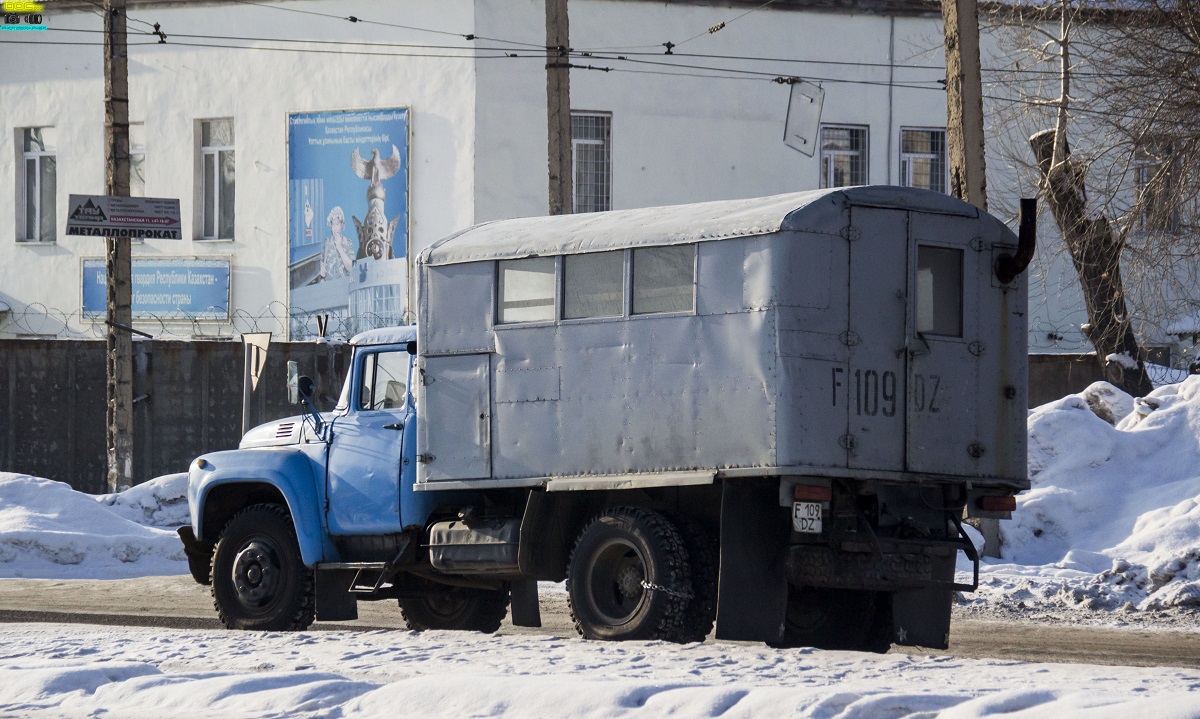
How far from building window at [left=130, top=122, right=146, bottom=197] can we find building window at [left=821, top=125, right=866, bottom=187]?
1294cm

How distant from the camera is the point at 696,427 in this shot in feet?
34.5

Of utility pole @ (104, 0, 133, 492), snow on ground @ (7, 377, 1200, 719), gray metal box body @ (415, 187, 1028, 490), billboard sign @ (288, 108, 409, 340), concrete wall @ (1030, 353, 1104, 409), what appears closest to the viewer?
snow on ground @ (7, 377, 1200, 719)

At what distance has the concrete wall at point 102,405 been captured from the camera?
83.7 ft

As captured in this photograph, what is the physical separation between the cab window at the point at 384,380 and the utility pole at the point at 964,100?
6894 millimetres

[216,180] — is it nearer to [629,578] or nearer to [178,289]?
[178,289]

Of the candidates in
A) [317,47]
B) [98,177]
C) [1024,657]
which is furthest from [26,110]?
[1024,657]

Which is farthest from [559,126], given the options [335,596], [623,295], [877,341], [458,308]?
[877,341]

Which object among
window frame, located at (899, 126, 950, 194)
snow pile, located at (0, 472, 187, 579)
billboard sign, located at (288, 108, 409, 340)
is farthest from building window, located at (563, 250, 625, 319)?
window frame, located at (899, 126, 950, 194)

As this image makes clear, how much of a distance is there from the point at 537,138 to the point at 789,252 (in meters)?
18.8

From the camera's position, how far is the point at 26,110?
31.4 meters

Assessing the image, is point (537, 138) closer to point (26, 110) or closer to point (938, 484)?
point (26, 110)

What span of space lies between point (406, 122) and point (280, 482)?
17.1 meters

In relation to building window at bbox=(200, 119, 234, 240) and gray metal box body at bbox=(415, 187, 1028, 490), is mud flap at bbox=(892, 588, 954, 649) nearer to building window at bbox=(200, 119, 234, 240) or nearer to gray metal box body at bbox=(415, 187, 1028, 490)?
gray metal box body at bbox=(415, 187, 1028, 490)

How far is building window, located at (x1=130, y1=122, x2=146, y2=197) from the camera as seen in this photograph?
3067 cm
